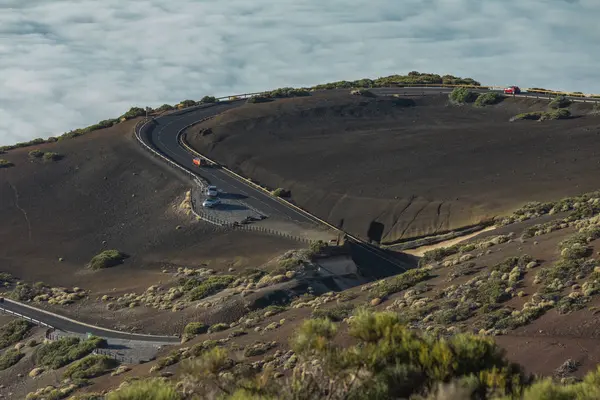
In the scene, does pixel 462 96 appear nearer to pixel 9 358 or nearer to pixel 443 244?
pixel 443 244

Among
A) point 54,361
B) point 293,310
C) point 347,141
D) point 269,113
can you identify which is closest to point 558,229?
point 293,310

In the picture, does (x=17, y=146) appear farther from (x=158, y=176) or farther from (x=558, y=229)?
(x=558, y=229)

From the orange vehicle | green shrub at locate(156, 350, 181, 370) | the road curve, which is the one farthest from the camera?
the orange vehicle

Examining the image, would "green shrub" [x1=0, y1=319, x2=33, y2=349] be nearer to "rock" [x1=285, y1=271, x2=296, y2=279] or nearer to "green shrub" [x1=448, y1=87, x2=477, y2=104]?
"rock" [x1=285, y1=271, x2=296, y2=279]

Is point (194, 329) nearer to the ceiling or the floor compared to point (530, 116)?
nearer to the floor

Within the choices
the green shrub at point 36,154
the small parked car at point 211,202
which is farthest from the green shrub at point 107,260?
the green shrub at point 36,154

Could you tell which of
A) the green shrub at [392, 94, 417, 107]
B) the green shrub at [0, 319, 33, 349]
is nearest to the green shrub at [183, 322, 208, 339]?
the green shrub at [0, 319, 33, 349]

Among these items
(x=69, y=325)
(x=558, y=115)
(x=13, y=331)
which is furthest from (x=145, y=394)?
(x=558, y=115)
